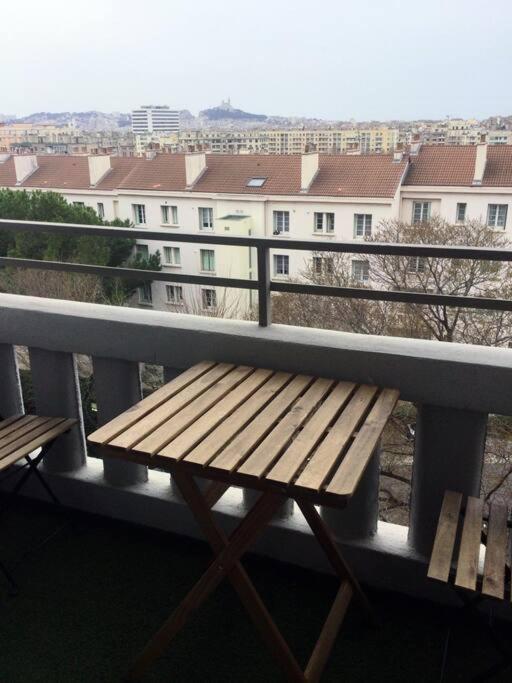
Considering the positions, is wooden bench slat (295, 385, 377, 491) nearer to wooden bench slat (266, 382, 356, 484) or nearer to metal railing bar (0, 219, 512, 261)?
wooden bench slat (266, 382, 356, 484)

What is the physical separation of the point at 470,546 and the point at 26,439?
1721 mm

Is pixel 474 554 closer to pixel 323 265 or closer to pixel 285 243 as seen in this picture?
pixel 285 243

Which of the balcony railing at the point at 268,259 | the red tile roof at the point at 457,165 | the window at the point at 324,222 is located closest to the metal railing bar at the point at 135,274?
the balcony railing at the point at 268,259

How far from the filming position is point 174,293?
14.9ft

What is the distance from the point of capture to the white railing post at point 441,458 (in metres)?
1.93

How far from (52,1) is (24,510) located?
18.2 feet

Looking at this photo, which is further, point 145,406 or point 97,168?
point 97,168

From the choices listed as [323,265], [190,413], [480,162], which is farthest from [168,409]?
[480,162]

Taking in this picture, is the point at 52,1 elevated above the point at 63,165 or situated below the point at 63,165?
above

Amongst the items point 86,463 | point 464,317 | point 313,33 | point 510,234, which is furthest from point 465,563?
point 313,33

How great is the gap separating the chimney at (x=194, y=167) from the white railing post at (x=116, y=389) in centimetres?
1306

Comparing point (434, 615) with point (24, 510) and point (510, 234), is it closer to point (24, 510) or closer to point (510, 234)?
point (24, 510)

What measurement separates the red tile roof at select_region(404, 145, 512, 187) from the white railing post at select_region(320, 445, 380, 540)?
10209 millimetres

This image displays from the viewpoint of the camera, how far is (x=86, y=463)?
276 cm
